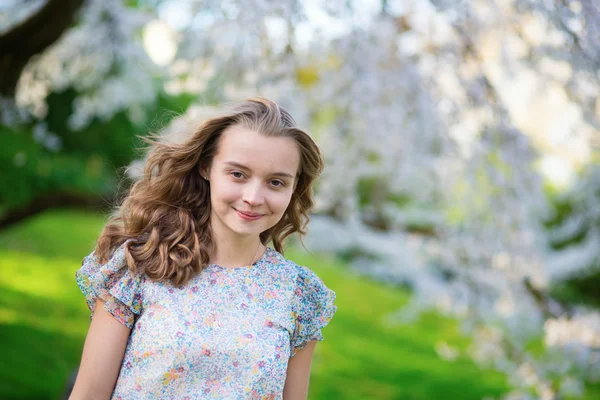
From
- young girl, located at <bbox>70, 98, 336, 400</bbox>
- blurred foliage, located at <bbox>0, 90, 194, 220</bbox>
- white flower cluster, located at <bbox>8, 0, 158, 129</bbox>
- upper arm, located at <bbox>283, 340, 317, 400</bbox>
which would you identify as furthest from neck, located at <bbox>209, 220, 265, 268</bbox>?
white flower cluster, located at <bbox>8, 0, 158, 129</bbox>

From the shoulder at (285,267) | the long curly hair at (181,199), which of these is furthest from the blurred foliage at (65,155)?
the shoulder at (285,267)

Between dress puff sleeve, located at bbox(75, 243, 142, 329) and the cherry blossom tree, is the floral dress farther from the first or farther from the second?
the cherry blossom tree

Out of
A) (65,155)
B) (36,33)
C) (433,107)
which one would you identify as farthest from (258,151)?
(65,155)

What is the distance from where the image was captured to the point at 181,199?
1.66 m

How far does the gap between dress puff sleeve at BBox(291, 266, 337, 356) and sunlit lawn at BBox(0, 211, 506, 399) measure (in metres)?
3.24

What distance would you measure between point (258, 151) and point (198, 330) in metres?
0.41

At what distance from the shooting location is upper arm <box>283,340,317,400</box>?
162 cm

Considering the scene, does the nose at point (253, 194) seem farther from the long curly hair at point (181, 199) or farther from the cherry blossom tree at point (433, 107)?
the cherry blossom tree at point (433, 107)

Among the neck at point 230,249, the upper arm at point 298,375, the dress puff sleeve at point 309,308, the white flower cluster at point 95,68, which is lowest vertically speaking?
the upper arm at point 298,375

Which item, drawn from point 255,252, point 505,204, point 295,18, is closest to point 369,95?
point 295,18

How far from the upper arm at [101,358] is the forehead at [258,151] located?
43cm

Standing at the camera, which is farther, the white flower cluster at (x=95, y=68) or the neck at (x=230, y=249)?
the white flower cluster at (x=95, y=68)

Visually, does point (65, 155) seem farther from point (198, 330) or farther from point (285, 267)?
point (198, 330)

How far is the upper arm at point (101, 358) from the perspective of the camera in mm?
1440
